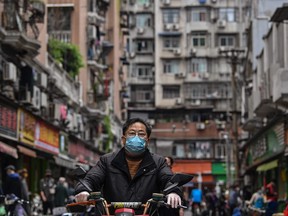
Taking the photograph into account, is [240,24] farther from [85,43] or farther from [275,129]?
[275,129]

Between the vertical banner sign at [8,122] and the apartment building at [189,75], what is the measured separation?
49.8m

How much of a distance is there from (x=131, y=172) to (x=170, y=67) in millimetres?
70825

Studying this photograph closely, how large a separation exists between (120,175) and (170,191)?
0.67 m

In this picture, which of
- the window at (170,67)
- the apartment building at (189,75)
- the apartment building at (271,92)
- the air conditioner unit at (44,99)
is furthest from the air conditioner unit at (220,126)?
the air conditioner unit at (44,99)

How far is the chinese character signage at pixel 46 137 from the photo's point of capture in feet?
103

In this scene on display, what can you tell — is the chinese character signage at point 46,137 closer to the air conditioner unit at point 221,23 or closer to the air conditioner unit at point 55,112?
the air conditioner unit at point 55,112

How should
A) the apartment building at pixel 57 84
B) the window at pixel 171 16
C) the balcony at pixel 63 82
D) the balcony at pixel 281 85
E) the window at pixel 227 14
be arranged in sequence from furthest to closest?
the window at pixel 171 16 < the window at pixel 227 14 < the balcony at pixel 63 82 < the apartment building at pixel 57 84 < the balcony at pixel 281 85

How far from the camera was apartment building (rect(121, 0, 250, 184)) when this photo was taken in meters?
76.4

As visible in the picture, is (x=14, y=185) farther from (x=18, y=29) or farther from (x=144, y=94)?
(x=144, y=94)

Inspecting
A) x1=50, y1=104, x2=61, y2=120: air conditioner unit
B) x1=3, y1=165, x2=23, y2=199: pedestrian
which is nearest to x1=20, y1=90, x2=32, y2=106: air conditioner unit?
x1=50, y1=104, x2=61, y2=120: air conditioner unit

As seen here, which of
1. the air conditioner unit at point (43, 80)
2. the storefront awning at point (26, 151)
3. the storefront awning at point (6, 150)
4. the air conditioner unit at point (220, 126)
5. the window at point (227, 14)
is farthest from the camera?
the window at point (227, 14)

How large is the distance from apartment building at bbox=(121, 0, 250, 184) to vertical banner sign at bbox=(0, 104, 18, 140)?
163 feet

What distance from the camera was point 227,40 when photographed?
253 feet

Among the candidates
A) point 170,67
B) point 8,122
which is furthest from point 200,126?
point 8,122
